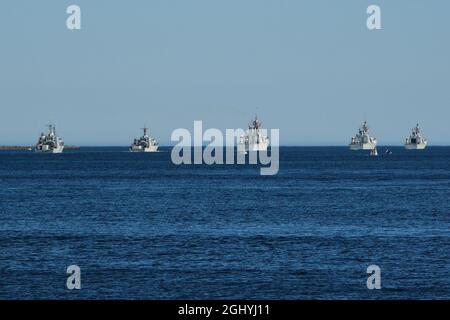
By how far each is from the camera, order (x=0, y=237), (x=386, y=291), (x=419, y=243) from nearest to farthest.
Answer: (x=386, y=291)
(x=419, y=243)
(x=0, y=237)

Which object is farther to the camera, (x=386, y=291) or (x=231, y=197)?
(x=231, y=197)

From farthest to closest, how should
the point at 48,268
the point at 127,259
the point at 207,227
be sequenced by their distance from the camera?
the point at 207,227
the point at 127,259
the point at 48,268

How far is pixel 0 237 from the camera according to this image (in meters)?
63.5

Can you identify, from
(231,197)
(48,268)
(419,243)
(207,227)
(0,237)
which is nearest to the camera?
(48,268)

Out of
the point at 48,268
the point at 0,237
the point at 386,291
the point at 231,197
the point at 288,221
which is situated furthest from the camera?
the point at 231,197

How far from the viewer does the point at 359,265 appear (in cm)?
4944

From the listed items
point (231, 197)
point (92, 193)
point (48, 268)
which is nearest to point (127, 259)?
point (48, 268)

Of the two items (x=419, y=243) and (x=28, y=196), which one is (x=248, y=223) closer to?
(x=419, y=243)

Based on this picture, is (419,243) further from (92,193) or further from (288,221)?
(92,193)
